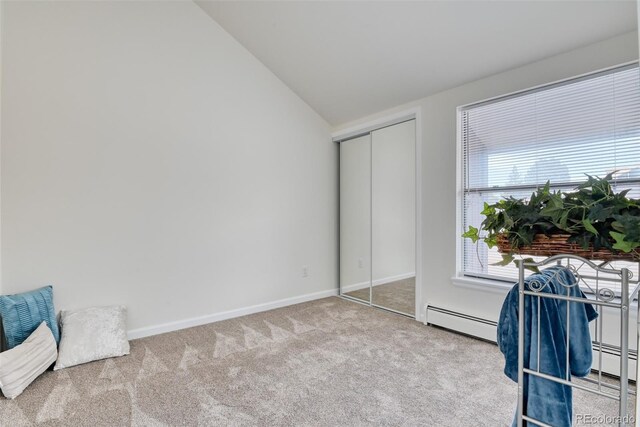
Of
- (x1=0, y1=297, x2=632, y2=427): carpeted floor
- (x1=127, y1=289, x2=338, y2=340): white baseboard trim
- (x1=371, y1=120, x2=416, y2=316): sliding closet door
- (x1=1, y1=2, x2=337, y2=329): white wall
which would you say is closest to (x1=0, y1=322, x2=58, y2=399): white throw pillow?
(x1=0, y1=297, x2=632, y2=427): carpeted floor

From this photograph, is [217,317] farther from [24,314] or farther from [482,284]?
[482,284]

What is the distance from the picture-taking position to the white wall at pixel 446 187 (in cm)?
266

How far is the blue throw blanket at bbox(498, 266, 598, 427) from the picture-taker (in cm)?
113

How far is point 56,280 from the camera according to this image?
2.54 metres

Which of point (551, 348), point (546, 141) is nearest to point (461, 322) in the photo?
point (546, 141)

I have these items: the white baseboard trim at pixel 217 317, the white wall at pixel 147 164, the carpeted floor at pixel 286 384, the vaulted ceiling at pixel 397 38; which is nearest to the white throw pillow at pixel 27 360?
the carpeted floor at pixel 286 384

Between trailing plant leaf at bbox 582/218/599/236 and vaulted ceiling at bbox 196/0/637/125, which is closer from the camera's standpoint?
trailing plant leaf at bbox 582/218/599/236

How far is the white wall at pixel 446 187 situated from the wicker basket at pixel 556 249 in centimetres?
170

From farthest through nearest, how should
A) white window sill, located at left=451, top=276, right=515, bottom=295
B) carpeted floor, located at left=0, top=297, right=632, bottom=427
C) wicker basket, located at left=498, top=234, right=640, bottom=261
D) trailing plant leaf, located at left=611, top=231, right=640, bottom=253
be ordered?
white window sill, located at left=451, top=276, right=515, bottom=295 → carpeted floor, located at left=0, top=297, right=632, bottom=427 → wicker basket, located at left=498, top=234, right=640, bottom=261 → trailing plant leaf, located at left=611, top=231, right=640, bottom=253

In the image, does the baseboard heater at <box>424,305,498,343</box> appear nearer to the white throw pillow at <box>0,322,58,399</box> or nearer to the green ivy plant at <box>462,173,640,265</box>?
the green ivy plant at <box>462,173,640,265</box>

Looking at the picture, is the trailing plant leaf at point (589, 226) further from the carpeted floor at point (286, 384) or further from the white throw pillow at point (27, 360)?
the white throw pillow at point (27, 360)

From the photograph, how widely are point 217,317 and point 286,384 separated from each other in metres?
1.45

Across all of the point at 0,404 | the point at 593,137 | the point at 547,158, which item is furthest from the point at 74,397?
the point at 593,137

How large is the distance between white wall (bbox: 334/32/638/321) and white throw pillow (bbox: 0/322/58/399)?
9.97 ft
